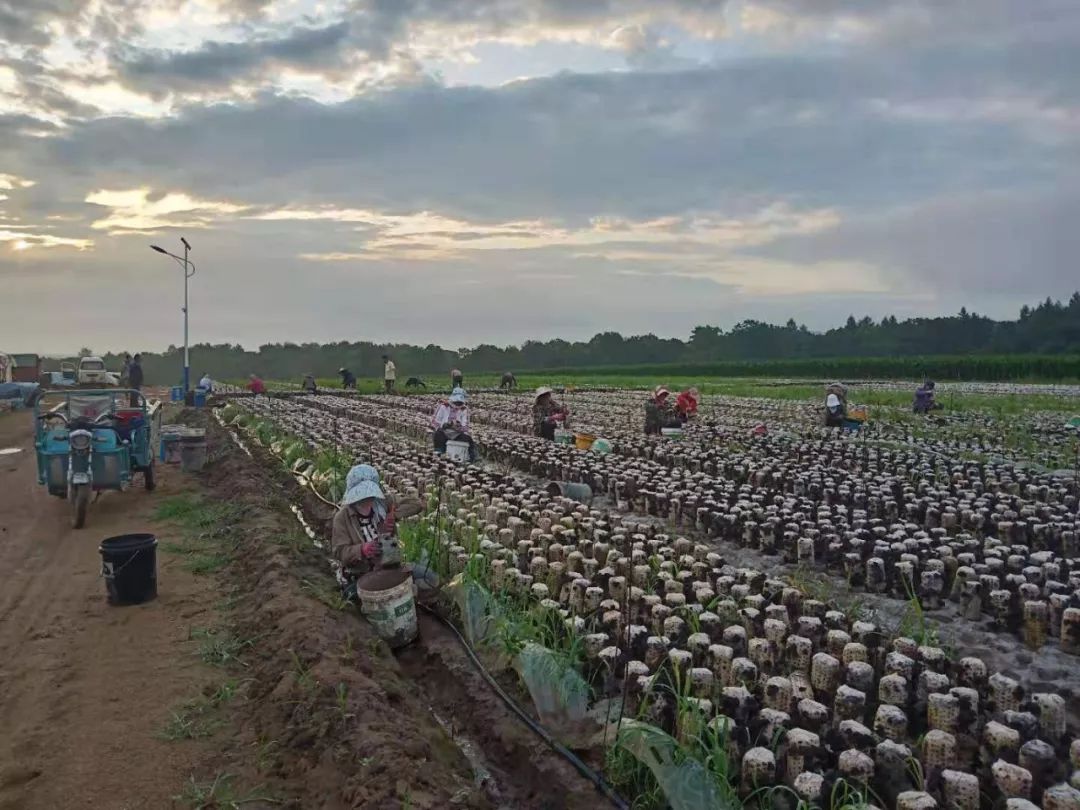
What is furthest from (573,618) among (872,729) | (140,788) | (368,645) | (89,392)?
(89,392)

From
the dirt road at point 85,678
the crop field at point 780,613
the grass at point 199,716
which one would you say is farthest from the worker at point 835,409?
the grass at point 199,716

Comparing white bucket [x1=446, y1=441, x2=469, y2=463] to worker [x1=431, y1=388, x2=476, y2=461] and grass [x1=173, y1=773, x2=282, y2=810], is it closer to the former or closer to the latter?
worker [x1=431, y1=388, x2=476, y2=461]

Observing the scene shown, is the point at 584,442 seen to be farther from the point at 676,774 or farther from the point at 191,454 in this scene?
the point at 676,774

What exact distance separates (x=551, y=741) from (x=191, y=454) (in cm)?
1108

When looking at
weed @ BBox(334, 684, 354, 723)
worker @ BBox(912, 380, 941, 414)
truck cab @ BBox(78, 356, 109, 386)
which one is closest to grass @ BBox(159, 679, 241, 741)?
weed @ BBox(334, 684, 354, 723)

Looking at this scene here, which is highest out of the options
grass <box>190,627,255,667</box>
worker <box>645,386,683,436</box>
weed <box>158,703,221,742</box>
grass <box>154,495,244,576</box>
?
worker <box>645,386,683,436</box>

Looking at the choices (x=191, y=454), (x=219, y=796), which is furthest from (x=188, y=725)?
(x=191, y=454)

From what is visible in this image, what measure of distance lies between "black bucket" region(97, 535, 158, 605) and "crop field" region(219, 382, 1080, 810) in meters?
2.21

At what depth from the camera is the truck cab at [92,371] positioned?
34.2 meters

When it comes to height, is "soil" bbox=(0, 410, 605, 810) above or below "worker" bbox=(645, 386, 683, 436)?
below

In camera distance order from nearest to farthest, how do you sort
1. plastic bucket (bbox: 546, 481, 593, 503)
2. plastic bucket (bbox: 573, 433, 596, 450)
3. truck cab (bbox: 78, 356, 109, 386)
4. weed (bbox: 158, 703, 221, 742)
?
1. weed (bbox: 158, 703, 221, 742)
2. plastic bucket (bbox: 546, 481, 593, 503)
3. plastic bucket (bbox: 573, 433, 596, 450)
4. truck cab (bbox: 78, 356, 109, 386)

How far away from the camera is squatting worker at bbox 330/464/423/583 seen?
6125 mm

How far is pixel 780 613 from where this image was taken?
5.35 meters

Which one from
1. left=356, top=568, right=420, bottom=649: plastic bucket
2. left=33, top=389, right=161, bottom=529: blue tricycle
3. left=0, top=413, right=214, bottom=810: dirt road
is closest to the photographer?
left=0, top=413, right=214, bottom=810: dirt road
